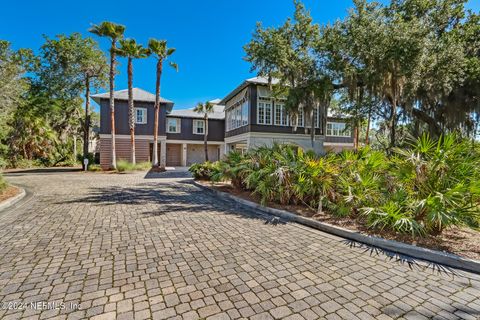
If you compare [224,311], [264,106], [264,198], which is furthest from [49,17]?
[224,311]

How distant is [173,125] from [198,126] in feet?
9.03

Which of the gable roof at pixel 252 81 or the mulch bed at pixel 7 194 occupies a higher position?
the gable roof at pixel 252 81

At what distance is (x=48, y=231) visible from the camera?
466 centimetres

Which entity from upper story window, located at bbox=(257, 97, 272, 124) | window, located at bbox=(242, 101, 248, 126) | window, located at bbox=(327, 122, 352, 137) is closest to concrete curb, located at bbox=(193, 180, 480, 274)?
upper story window, located at bbox=(257, 97, 272, 124)

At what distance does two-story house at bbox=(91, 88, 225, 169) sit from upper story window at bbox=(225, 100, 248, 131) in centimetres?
528

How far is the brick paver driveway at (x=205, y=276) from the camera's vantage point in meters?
2.39

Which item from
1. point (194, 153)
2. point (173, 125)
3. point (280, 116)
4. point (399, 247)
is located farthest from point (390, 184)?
point (194, 153)

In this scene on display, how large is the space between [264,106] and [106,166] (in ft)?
48.5

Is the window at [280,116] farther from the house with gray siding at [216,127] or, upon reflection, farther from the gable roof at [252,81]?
the gable roof at [252,81]

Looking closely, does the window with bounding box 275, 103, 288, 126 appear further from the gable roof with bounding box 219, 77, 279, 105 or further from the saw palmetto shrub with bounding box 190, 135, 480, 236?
the saw palmetto shrub with bounding box 190, 135, 480, 236

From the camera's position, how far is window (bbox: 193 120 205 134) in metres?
26.7

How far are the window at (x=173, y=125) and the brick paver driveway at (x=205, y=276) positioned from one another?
21.3 m

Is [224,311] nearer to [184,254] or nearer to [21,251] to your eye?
[184,254]

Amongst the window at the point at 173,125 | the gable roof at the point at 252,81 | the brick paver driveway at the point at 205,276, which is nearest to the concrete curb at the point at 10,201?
the brick paver driveway at the point at 205,276
